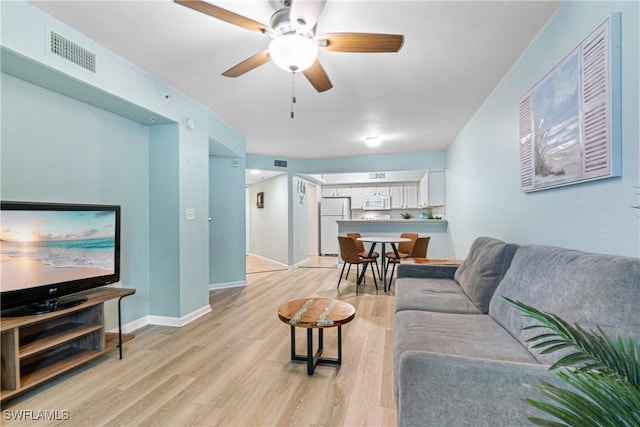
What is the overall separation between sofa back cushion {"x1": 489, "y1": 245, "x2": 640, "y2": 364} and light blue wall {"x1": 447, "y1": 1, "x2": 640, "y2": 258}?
0.22 m

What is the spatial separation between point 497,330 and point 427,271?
1.37 m

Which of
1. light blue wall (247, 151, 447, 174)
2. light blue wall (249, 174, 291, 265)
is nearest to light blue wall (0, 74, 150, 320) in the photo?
light blue wall (247, 151, 447, 174)

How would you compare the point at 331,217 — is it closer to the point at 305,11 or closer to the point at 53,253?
the point at 53,253

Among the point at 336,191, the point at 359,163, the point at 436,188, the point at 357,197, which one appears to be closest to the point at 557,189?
the point at 436,188

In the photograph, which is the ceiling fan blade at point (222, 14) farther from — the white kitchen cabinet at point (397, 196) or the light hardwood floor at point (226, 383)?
the white kitchen cabinet at point (397, 196)

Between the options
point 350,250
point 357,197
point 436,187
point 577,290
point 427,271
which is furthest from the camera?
point 357,197

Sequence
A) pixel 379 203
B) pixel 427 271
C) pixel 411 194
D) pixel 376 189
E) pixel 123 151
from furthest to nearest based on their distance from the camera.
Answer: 1. pixel 376 189
2. pixel 379 203
3. pixel 411 194
4. pixel 427 271
5. pixel 123 151

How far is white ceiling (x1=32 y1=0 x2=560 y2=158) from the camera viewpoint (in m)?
1.81

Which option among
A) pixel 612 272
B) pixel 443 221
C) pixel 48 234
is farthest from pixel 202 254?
pixel 443 221

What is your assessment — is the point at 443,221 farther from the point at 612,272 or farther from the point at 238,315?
the point at 612,272

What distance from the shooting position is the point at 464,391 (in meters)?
1.02

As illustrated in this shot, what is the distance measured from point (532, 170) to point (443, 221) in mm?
3674

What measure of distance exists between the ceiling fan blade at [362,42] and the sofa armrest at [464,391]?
1.60 m

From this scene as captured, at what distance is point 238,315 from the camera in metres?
3.34
